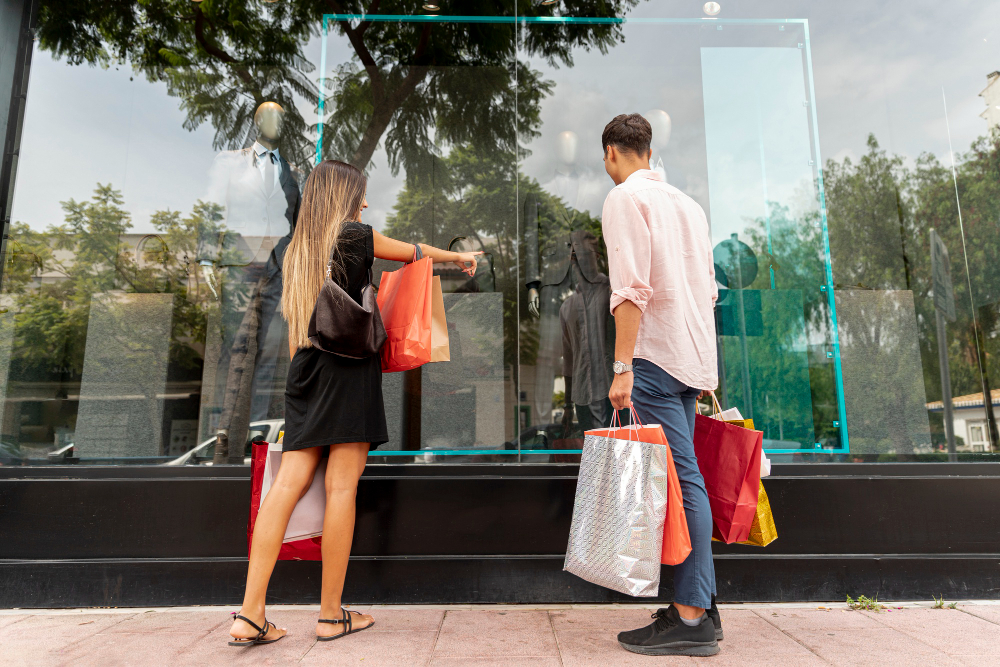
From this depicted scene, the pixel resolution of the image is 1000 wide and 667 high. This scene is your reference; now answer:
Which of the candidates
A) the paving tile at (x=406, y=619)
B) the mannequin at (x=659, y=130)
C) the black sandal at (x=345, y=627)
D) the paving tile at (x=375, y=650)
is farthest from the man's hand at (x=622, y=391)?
the mannequin at (x=659, y=130)

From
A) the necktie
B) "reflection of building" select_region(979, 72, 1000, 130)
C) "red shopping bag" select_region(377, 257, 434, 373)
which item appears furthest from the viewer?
the necktie

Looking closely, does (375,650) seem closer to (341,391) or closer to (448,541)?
(448,541)

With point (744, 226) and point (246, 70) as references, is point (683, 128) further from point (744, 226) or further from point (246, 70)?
point (246, 70)

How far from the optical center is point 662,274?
2156 millimetres

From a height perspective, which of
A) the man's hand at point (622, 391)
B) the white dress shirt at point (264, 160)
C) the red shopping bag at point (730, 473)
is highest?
the white dress shirt at point (264, 160)

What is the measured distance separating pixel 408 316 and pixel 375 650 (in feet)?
3.95

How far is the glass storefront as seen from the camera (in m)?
3.31

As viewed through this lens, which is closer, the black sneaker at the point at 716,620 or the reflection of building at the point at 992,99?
the black sneaker at the point at 716,620

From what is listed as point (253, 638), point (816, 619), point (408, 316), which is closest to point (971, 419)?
point (816, 619)

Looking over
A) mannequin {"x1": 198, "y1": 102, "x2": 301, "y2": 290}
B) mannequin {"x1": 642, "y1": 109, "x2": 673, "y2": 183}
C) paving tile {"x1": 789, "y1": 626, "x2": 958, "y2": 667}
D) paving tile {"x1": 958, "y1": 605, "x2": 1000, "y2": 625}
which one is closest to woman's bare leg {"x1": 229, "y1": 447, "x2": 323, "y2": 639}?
mannequin {"x1": 198, "y1": 102, "x2": 301, "y2": 290}

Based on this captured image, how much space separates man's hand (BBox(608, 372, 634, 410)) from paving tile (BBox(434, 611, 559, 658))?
90cm

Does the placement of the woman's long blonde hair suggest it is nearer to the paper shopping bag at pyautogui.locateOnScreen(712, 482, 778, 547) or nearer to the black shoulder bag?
the black shoulder bag

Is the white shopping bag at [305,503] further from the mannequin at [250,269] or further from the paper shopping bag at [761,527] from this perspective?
the paper shopping bag at [761,527]

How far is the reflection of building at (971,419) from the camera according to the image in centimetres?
318
